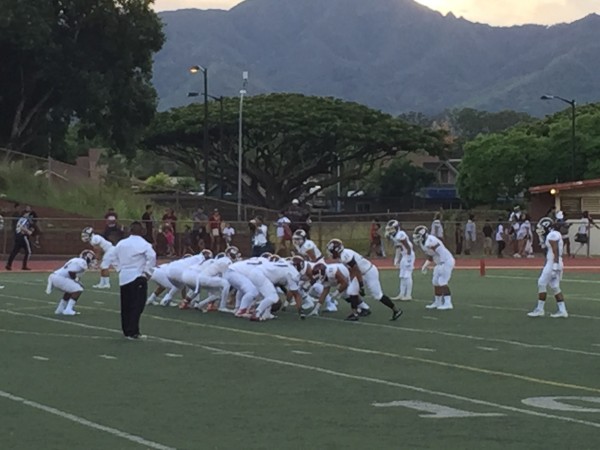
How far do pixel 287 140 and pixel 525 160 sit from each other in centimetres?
1391

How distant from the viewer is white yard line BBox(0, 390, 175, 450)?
9.48 metres

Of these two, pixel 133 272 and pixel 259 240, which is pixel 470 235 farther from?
pixel 133 272

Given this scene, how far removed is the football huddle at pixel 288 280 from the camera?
65.3 feet

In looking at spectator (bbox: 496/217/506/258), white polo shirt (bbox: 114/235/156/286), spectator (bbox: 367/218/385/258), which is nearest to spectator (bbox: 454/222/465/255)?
spectator (bbox: 496/217/506/258)

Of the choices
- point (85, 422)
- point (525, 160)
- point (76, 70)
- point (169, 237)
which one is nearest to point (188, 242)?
point (169, 237)

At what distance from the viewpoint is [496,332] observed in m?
18.5

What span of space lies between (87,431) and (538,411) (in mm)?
4114

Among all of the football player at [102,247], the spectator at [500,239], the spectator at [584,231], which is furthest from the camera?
the spectator at [500,239]

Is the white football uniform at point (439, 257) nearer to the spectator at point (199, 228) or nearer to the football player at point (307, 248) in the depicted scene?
the football player at point (307, 248)

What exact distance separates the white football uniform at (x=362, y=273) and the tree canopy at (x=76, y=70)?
31.7m

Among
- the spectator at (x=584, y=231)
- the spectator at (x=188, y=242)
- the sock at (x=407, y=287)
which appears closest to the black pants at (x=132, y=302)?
the sock at (x=407, y=287)

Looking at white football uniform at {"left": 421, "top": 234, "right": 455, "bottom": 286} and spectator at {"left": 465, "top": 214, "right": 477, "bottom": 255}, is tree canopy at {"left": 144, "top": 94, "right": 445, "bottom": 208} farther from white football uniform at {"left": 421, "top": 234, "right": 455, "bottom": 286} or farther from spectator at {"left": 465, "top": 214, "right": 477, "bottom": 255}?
white football uniform at {"left": 421, "top": 234, "right": 455, "bottom": 286}

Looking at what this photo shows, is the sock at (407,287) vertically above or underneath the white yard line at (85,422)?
above

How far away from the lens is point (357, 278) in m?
20.1
